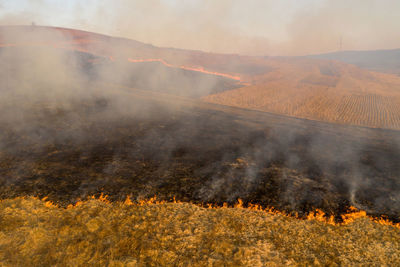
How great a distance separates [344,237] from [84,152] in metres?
6.30

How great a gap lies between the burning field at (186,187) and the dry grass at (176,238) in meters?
0.02

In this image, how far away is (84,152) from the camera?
6.45m

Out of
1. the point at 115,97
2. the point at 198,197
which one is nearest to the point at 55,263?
the point at 198,197

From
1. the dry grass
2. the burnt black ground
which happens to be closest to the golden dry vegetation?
the burnt black ground

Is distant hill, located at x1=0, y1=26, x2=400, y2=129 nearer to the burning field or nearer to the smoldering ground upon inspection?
the smoldering ground

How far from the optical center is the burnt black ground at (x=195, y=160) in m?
4.71

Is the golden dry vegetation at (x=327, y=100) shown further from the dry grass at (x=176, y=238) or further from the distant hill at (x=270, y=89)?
the dry grass at (x=176, y=238)

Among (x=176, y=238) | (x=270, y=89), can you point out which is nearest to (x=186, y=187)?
(x=176, y=238)

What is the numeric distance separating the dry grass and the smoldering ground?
59 cm

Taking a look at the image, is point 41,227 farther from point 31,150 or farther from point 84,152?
point 31,150

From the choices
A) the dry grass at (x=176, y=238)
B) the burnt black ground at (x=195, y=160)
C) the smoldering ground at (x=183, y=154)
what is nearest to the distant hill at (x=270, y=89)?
the smoldering ground at (x=183, y=154)

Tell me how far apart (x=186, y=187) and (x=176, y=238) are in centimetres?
176

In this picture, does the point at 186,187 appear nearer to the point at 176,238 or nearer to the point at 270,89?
the point at 176,238

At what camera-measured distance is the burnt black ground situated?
4.71m
